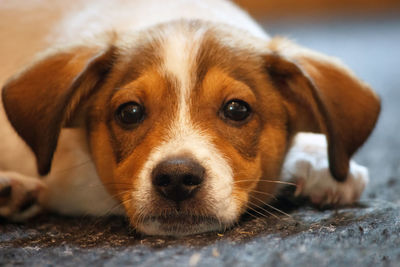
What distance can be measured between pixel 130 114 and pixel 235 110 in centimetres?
52

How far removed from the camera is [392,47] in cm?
1011

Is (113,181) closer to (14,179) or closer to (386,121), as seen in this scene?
(14,179)

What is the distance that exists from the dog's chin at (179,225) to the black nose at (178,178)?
104 mm

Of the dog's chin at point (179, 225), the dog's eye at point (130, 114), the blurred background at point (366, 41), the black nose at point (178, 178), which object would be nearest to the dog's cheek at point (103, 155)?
the dog's eye at point (130, 114)

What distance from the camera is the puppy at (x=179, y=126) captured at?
8.46ft

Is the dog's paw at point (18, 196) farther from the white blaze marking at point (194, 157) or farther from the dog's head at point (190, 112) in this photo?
the white blaze marking at point (194, 157)

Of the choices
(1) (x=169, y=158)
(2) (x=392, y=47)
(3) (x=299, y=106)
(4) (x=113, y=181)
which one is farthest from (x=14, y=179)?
(2) (x=392, y=47)

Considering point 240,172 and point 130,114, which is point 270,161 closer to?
point 240,172

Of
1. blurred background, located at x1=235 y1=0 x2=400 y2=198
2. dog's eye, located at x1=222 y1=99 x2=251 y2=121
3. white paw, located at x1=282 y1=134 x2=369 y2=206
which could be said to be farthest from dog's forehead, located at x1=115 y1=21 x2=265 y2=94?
blurred background, located at x1=235 y1=0 x2=400 y2=198

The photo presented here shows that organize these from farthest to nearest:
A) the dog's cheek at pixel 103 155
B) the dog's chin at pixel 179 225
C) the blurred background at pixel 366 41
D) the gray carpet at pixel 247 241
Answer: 1. the blurred background at pixel 366 41
2. the dog's cheek at pixel 103 155
3. the dog's chin at pixel 179 225
4. the gray carpet at pixel 247 241

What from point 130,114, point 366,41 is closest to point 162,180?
point 130,114

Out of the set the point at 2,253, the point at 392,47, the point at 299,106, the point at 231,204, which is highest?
the point at 392,47

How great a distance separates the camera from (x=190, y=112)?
2773mm

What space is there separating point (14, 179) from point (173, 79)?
964 mm
